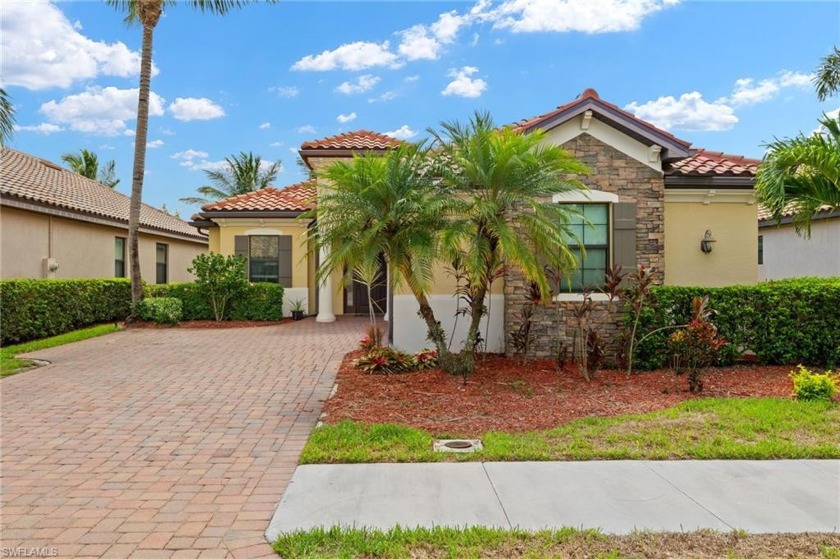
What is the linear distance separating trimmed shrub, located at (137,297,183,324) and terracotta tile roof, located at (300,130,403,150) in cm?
694

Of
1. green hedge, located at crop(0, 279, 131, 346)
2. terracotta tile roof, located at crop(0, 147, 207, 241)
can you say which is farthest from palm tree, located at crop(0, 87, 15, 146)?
green hedge, located at crop(0, 279, 131, 346)

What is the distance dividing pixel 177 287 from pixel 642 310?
1465 centimetres

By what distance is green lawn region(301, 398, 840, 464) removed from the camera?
4.84 m

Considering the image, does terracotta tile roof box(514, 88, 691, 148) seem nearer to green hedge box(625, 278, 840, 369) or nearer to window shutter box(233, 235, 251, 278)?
green hedge box(625, 278, 840, 369)

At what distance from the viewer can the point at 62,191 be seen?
57.8 feet

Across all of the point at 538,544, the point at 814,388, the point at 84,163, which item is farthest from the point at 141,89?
the point at 84,163

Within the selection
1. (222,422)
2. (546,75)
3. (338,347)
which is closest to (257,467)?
(222,422)

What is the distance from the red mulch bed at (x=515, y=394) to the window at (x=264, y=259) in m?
9.48

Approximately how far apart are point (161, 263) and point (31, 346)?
11687mm

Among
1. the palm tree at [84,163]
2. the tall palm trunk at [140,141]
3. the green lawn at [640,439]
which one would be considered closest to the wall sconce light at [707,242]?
the green lawn at [640,439]

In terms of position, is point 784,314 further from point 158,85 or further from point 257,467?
point 158,85

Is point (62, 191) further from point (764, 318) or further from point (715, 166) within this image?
point (764, 318)

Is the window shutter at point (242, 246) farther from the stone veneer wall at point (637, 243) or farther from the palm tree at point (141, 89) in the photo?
the stone veneer wall at point (637, 243)

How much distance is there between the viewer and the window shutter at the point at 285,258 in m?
17.6
